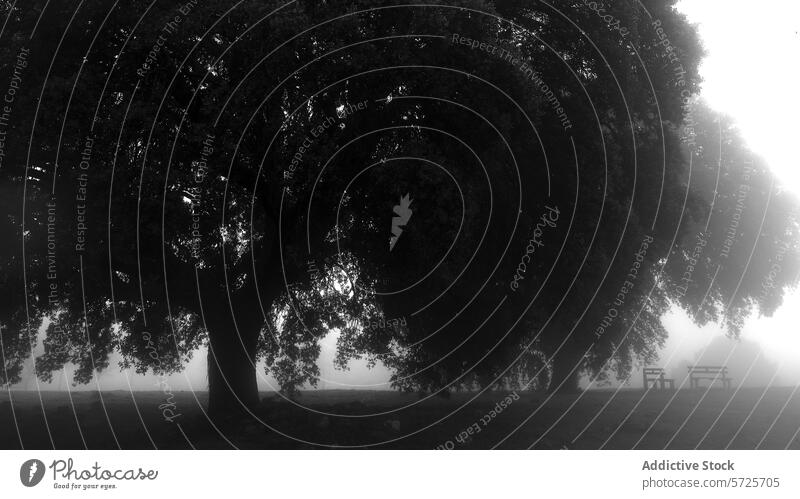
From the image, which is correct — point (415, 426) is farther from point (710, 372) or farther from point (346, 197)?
point (710, 372)

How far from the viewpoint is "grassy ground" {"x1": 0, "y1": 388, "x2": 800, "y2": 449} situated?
83.6 feet

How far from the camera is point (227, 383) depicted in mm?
28141

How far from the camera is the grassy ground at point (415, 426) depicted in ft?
83.6

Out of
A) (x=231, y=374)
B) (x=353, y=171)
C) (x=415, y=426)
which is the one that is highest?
(x=353, y=171)

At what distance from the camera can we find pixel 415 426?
27641 millimetres

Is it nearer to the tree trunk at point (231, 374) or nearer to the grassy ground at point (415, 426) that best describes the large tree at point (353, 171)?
A: the tree trunk at point (231, 374)

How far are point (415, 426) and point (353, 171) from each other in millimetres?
9896

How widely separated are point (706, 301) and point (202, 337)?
3282cm

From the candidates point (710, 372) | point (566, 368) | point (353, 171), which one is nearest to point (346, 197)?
point (353, 171)

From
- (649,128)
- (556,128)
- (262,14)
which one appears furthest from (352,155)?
(649,128)

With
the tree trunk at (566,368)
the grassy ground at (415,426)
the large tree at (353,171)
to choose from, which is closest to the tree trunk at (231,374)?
the large tree at (353,171)

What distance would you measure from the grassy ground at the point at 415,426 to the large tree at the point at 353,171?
1898mm

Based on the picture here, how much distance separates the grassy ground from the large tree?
1.90m

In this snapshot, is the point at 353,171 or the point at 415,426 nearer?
the point at 353,171
